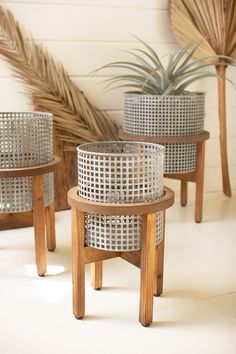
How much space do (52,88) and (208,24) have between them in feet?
2.47

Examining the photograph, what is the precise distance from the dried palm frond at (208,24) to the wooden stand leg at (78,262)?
128 cm

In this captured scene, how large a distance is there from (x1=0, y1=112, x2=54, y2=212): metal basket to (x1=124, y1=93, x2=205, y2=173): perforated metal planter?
0.48 metres

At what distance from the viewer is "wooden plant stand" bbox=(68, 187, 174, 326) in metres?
1.11

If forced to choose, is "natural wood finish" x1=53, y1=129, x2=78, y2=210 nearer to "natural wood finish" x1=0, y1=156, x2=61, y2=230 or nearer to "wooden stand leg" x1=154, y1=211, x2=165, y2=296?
"natural wood finish" x1=0, y1=156, x2=61, y2=230

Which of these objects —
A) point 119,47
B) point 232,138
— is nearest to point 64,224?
point 119,47

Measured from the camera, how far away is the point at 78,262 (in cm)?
117

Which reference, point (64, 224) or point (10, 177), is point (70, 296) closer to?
point (10, 177)

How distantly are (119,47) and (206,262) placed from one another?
3.36 ft

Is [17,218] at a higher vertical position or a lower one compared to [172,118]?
lower

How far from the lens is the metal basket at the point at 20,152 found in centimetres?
141

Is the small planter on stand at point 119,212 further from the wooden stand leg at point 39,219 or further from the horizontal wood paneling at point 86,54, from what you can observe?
the horizontal wood paneling at point 86,54

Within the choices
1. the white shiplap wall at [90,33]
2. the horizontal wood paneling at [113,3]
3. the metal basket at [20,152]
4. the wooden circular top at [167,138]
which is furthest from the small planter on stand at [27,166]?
the horizontal wood paneling at [113,3]

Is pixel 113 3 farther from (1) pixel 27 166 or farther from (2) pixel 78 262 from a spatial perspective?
(2) pixel 78 262

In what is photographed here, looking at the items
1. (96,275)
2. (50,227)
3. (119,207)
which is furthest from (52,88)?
(119,207)
